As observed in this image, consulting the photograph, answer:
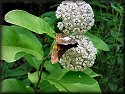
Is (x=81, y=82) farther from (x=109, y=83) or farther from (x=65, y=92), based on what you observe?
(x=109, y=83)

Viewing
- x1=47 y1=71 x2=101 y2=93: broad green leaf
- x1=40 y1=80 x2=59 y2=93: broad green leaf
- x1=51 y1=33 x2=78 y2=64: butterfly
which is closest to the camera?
x1=51 y1=33 x2=78 y2=64: butterfly

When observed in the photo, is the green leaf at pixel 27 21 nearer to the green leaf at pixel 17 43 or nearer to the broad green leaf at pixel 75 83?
the green leaf at pixel 17 43

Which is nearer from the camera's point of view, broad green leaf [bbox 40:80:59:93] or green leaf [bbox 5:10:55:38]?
green leaf [bbox 5:10:55:38]

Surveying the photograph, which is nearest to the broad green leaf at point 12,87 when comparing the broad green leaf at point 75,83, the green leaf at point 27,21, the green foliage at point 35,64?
the green foliage at point 35,64

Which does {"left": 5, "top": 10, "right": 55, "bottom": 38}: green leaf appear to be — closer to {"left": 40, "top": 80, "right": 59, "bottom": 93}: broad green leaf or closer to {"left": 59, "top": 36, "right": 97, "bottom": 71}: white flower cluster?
{"left": 59, "top": 36, "right": 97, "bottom": 71}: white flower cluster

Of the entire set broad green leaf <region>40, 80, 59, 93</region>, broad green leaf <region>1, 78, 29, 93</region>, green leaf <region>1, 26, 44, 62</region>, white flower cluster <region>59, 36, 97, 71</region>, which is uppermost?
green leaf <region>1, 26, 44, 62</region>

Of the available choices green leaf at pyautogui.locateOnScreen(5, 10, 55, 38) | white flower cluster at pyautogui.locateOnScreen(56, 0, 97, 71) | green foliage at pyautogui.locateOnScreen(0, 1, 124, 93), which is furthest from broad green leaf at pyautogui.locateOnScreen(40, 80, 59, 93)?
green leaf at pyautogui.locateOnScreen(5, 10, 55, 38)
